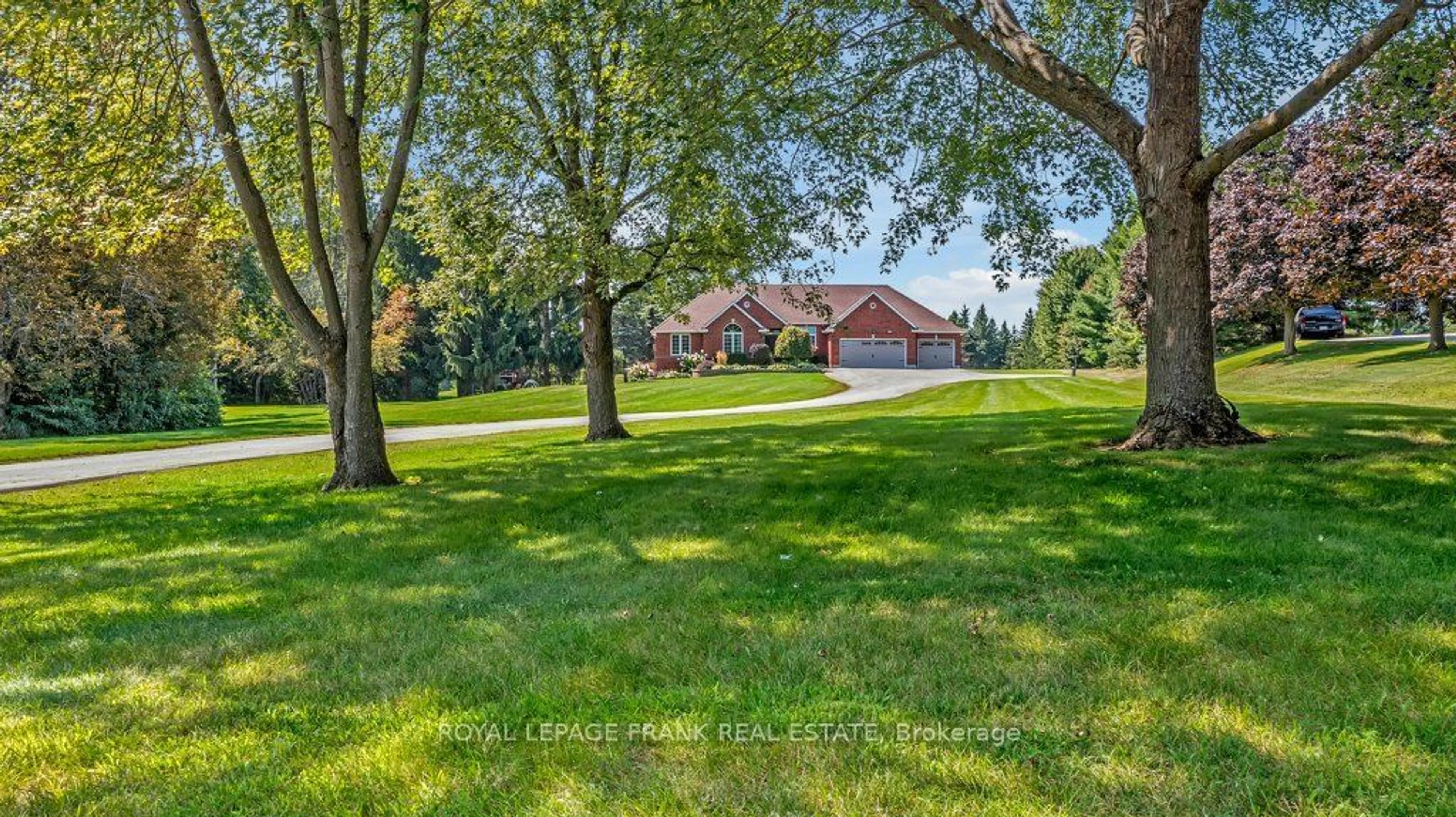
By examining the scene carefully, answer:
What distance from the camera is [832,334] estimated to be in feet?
172

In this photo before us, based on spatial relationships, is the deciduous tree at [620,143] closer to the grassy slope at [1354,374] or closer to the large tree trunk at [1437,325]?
the grassy slope at [1354,374]

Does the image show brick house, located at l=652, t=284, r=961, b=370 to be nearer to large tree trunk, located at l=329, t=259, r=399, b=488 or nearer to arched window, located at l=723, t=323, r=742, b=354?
arched window, located at l=723, t=323, r=742, b=354

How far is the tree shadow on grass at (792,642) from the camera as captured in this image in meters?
2.39

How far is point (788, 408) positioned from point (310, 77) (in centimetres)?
1787

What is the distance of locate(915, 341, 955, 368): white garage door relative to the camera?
53625 millimetres

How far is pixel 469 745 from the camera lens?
2.67m

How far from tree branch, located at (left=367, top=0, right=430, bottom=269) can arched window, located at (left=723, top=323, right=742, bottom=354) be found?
42130 millimetres

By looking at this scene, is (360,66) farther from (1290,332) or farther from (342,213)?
(1290,332)

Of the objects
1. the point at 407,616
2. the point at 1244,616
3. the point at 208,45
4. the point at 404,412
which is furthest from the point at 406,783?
the point at 404,412

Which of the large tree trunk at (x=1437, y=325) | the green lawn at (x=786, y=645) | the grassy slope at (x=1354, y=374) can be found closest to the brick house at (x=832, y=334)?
the grassy slope at (x=1354, y=374)

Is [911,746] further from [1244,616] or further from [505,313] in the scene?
[505,313]

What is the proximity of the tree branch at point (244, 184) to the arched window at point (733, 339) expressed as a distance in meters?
42.4

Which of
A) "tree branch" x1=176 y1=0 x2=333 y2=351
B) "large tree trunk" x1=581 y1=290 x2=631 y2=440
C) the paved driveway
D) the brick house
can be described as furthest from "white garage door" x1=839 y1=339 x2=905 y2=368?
"tree branch" x1=176 y1=0 x2=333 y2=351

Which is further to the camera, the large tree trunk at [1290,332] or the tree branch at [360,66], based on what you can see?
the large tree trunk at [1290,332]
